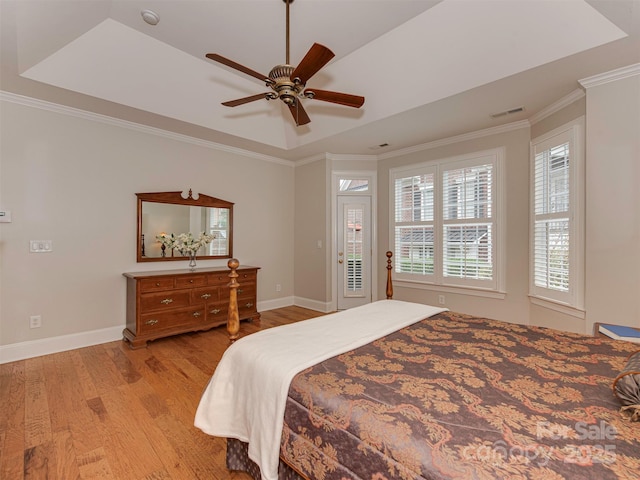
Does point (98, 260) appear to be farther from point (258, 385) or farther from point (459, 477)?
point (459, 477)

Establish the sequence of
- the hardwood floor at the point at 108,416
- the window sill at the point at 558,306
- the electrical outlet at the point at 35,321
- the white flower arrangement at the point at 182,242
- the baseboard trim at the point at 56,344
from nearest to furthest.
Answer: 1. the hardwood floor at the point at 108,416
2. the window sill at the point at 558,306
3. the baseboard trim at the point at 56,344
4. the electrical outlet at the point at 35,321
5. the white flower arrangement at the point at 182,242

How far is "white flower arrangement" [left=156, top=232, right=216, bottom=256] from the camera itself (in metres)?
4.05

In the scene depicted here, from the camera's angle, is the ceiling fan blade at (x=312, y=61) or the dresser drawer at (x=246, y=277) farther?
the dresser drawer at (x=246, y=277)

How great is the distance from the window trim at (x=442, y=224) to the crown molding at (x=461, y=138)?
0.73 feet

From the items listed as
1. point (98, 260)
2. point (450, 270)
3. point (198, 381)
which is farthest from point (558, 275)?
point (98, 260)

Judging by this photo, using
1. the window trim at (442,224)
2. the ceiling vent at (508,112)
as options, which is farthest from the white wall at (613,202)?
the window trim at (442,224)

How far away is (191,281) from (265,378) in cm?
286

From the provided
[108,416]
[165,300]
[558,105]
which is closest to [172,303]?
[165,300]

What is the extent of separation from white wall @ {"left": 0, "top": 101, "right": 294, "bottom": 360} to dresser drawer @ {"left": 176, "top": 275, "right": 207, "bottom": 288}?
58 cm

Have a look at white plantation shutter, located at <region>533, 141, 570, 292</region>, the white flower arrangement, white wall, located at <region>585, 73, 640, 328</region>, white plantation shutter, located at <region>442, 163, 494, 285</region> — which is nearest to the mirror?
the white flower arrangement

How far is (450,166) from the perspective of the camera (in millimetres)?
4242

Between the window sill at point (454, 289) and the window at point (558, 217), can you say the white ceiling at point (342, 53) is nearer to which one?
the window at point (558, 217)

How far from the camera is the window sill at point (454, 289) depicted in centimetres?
387

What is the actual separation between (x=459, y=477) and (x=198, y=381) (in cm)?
245
